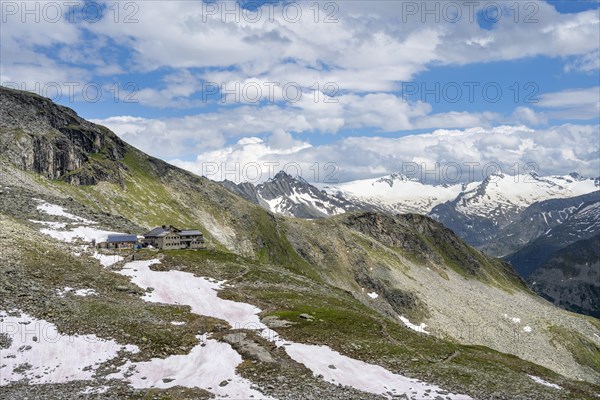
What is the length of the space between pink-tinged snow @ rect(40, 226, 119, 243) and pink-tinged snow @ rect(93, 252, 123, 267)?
26.5 feet

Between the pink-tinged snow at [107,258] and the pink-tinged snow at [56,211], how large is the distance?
22926 mm

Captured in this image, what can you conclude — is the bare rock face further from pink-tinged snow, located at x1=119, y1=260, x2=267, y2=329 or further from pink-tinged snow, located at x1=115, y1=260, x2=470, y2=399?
pink-tinged snow, located at x1=115, y1=260, x2=470, y2=399

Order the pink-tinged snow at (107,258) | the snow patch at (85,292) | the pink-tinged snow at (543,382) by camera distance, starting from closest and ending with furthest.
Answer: the pink-tinged snow at (543,382) → the snow patch at (85,292) → the pink-tinged snow at (107,258)

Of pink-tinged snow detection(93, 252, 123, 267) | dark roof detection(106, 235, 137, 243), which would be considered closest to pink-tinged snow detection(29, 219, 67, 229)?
dark roof detection(106, 235, 137, 243)

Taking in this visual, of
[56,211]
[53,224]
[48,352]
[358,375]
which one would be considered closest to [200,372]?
[358,375]

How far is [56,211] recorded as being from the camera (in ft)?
330

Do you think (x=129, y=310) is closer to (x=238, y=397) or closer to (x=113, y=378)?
(x=113, y=378)

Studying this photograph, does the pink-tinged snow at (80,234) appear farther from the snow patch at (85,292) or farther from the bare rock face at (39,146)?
the bare rock face at (39,146)

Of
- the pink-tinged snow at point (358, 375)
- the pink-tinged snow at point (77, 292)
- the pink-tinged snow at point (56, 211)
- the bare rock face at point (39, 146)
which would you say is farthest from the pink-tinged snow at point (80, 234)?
the bare rock face at point (39, 146)

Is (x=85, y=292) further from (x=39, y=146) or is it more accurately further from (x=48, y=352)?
(x=39, y=146)

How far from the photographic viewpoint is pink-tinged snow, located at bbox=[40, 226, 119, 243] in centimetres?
8420

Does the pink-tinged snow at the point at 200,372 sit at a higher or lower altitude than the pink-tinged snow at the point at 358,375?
higher

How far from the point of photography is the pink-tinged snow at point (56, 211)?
98875mm

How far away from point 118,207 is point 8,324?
138 metres
